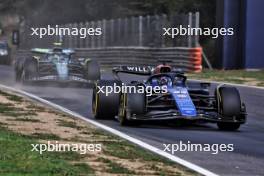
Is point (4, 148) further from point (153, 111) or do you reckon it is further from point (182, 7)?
point (182, 7)

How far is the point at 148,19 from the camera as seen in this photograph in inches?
1590

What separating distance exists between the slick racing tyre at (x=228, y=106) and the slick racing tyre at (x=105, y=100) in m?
1.88

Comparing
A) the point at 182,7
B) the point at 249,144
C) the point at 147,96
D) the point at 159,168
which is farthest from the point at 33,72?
the point at 182,7

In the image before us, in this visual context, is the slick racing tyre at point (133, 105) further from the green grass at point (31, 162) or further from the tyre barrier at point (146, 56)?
the tyre barrier at point (146, 56)

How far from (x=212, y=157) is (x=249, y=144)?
1697 mm

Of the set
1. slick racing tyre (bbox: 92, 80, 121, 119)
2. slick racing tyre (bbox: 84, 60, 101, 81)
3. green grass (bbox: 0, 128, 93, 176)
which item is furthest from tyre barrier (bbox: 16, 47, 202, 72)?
green grass (bbox: 0, 128, 93, 176)

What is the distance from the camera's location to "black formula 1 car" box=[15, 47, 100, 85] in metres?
23.8

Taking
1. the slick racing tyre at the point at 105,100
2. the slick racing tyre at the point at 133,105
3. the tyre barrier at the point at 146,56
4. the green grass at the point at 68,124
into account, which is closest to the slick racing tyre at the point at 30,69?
the tyre barrier at the point at 146,56

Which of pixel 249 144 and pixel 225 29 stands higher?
pixel 225 29

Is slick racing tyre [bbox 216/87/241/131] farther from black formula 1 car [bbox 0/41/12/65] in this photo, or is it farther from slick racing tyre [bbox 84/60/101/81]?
black formula 1 car [bbox 0/41/12/65]

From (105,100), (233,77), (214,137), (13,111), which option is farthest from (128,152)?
(233,77)

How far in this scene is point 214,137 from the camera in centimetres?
1259

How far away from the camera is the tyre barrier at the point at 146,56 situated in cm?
3388

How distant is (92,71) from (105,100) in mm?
9354
